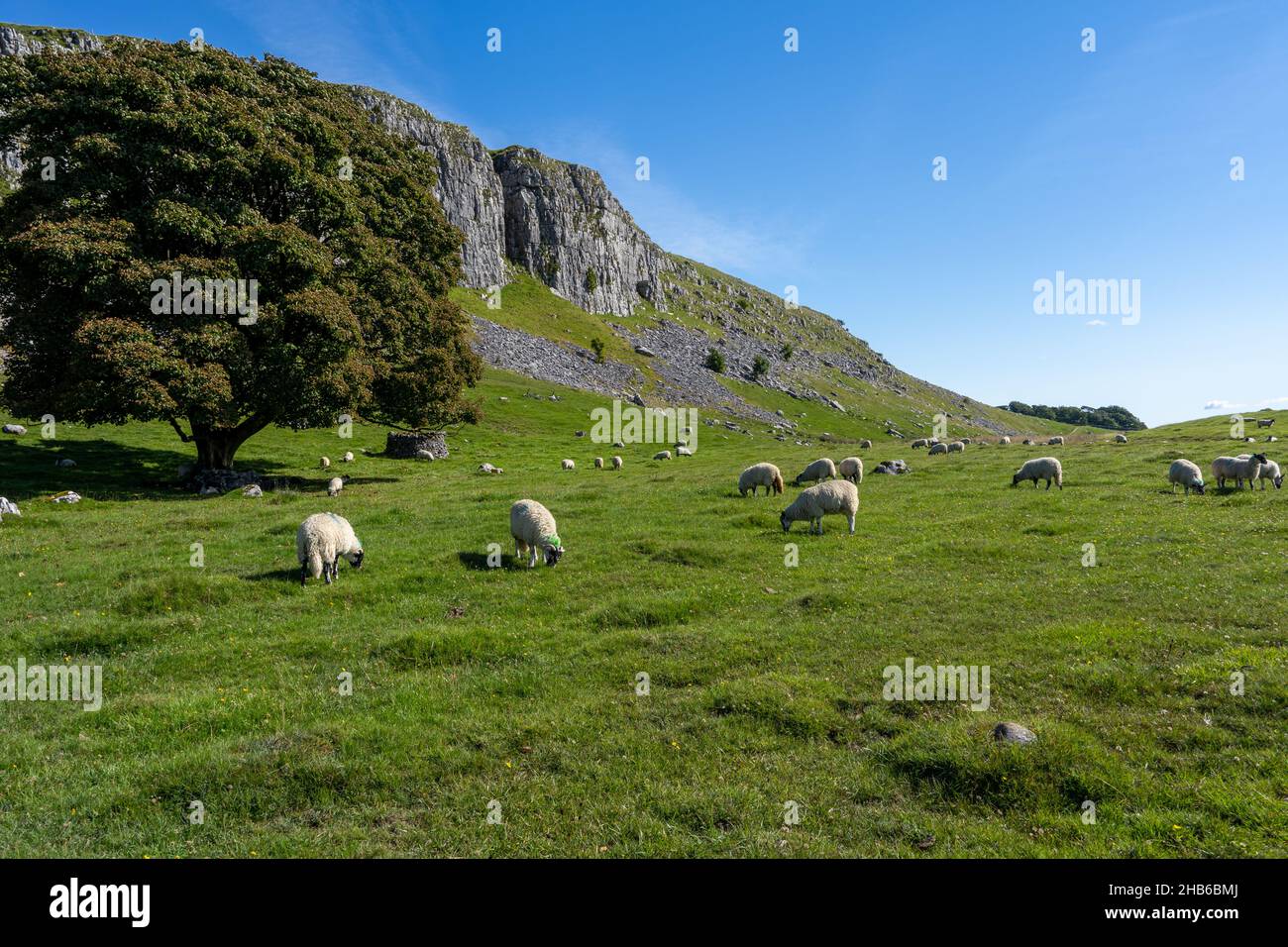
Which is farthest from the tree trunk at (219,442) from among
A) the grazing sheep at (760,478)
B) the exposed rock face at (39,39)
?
the exposed rock face at (39,39)

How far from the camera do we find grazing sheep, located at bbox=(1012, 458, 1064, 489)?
3294 centimetres

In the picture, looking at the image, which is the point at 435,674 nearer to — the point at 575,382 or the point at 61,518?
the point at 61,518

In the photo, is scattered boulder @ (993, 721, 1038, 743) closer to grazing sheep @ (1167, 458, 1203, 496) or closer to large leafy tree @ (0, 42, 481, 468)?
grazing sheep @ (1167, 458, 1203, 496)

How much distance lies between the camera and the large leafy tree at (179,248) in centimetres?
2780

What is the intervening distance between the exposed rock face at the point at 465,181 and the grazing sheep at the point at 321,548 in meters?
161

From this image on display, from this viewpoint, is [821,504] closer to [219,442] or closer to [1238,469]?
[1238,469]

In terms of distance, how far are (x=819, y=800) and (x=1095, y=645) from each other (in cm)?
789

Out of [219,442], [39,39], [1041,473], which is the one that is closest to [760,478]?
[1041,473]

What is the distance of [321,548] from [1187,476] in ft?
123

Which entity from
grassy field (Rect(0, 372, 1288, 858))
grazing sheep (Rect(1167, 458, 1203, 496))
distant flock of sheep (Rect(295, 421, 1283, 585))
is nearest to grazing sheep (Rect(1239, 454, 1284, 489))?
distant flock of sheep (Rect(295, 421, 1283, 585))

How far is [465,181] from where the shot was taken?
179 metres

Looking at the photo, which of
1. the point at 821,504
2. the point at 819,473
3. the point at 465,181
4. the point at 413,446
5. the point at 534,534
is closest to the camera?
the point at 534,534

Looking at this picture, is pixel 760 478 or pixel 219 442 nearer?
pixel 760 478
